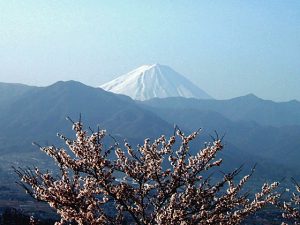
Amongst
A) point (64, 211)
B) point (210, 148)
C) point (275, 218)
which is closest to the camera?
point (64, 211)

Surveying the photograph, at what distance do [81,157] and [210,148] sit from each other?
3.22m

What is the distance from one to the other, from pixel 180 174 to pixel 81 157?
252cm

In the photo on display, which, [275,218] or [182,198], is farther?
[275,218]

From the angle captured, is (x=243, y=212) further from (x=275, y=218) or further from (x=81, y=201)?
(x=275, y=218)

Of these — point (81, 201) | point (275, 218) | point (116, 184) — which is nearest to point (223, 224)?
point (116, 184)

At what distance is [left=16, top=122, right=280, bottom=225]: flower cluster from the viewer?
12117 millimetres

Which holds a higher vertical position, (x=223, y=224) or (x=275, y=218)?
(x=223, y=224)

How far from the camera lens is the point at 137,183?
13094 millimetres

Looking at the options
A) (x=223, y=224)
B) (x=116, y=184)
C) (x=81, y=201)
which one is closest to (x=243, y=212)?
(x=223, y=224)

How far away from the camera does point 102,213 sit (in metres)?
12.4

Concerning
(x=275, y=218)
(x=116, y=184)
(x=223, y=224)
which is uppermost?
(x=116, y=184)

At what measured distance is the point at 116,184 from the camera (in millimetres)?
13070

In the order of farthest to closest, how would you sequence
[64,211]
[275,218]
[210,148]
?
[275,218], [210,148], [64,211]

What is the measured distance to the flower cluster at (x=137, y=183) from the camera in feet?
39.8
